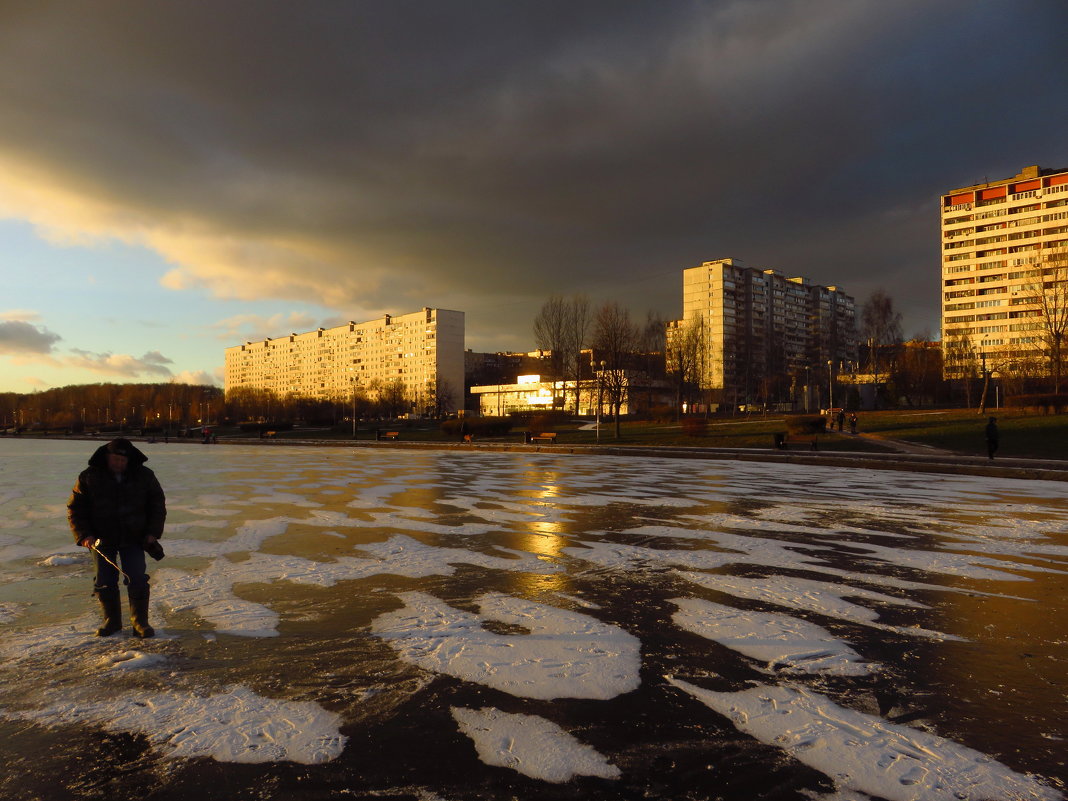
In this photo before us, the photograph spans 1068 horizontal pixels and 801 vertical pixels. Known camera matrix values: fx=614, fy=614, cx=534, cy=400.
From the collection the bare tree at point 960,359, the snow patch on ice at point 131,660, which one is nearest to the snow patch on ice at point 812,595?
the snow patch on ice at point 131,660

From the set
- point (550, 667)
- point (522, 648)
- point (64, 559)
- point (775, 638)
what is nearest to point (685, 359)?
point (64, 559)

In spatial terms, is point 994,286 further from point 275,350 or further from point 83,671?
point 275,350

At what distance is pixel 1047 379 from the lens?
1698 inches

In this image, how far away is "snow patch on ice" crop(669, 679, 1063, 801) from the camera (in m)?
2.95

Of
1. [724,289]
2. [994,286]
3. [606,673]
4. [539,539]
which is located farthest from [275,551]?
[724,289]

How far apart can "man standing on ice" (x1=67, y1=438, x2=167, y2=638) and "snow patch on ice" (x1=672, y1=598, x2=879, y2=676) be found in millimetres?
4616

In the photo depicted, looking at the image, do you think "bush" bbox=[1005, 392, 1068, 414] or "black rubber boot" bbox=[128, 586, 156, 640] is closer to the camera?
"black rubber boot" bbox=[128, 586, 156, 640]

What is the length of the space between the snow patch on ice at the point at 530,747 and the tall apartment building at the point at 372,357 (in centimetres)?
12706

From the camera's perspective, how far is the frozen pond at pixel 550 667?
311cm

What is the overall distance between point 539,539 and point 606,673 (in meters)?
4.83

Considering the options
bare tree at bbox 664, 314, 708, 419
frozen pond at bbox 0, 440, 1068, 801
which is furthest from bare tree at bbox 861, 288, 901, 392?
frozen pond at bbox 0, 440, 1068, 801

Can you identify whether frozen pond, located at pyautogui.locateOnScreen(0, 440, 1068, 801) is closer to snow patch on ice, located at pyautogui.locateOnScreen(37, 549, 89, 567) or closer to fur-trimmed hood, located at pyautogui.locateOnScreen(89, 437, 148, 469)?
snow patch on ice, located at pyautogui.locateOnScreen(37, 549, 89, 567)

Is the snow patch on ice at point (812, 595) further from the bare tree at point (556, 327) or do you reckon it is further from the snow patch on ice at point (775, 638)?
the bare tree at point (556, 327)

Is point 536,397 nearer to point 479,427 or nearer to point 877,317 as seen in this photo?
point 877,317
